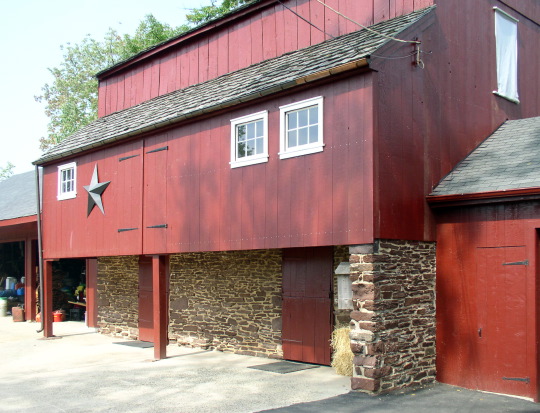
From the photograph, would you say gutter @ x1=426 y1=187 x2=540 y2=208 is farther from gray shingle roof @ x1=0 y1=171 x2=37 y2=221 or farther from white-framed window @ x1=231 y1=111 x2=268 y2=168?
gray shingle roof @ x1=0 y1=171 x2=37 y2=221

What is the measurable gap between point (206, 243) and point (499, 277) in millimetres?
4989

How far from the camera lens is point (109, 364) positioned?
1226 cm

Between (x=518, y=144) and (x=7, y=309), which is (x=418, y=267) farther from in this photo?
(x=7, y=309)

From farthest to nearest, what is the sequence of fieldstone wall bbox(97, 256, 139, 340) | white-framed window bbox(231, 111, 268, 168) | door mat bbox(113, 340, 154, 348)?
fieldstone wall bbox(97, 256, 139, 340) < door mat bbox(113, 340, 154, 348) < white-framed window bbox(231, 111, 268, 168)

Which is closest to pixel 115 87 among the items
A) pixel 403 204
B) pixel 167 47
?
pixel 167 47

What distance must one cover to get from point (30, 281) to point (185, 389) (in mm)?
12215

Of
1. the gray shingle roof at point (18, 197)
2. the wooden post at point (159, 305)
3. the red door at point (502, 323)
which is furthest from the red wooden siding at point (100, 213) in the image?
the red door at point (502, 323)

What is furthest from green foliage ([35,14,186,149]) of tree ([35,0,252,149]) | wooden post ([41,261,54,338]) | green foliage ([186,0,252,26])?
wooden post ([41,261,54,338])

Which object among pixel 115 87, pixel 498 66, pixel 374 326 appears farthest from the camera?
pixel 115 87

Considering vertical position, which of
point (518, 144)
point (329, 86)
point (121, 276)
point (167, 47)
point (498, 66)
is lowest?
point (121, 276)

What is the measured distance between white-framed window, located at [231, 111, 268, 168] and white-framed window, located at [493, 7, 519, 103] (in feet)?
15.5

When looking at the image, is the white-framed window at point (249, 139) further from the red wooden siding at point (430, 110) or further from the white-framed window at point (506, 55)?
the white-framed window at point (506, 55)

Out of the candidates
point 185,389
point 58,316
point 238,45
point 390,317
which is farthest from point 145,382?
point 58,316

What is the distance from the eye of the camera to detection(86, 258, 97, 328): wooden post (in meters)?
18.4
